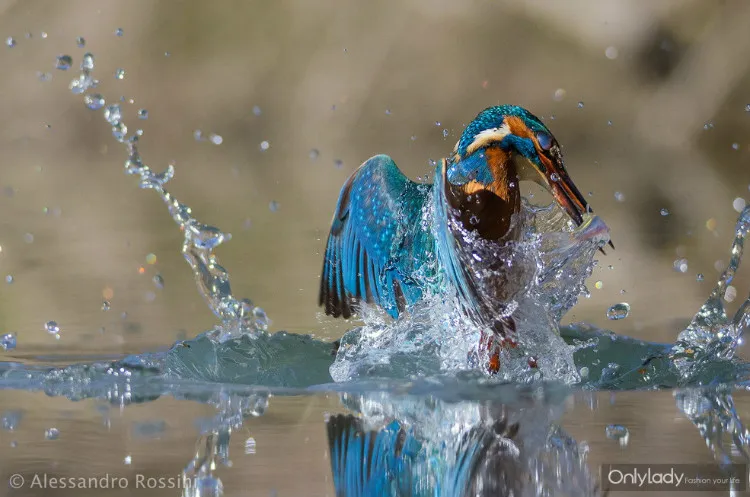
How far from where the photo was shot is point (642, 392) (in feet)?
9.67

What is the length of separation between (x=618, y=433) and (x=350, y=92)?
316 inches

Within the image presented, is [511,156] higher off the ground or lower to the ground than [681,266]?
lower

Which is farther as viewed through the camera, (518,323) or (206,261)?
(206,261)

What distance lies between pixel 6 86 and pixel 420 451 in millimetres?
9019

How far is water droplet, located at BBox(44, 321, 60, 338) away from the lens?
413 centimetres

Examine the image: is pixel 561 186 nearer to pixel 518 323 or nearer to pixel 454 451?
pixel 518 323

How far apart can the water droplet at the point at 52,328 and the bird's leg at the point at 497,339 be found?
1.60 meters

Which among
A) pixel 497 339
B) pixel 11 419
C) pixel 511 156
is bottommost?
pixel 11 419

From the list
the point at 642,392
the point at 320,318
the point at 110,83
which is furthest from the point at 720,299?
the point at 110,83

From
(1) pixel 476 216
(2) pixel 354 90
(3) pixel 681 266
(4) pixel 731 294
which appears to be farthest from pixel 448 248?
Answer: (2) pixel 354 90

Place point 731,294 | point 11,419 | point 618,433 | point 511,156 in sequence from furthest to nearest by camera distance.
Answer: point 731,294
point 511,156
point 11,419
point 618,433

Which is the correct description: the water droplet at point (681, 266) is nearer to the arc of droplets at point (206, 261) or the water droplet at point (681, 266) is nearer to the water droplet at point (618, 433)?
the arc of droplets at point (206, 261)

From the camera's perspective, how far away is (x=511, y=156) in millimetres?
3430

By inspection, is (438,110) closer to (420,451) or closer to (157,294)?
(157,294)
